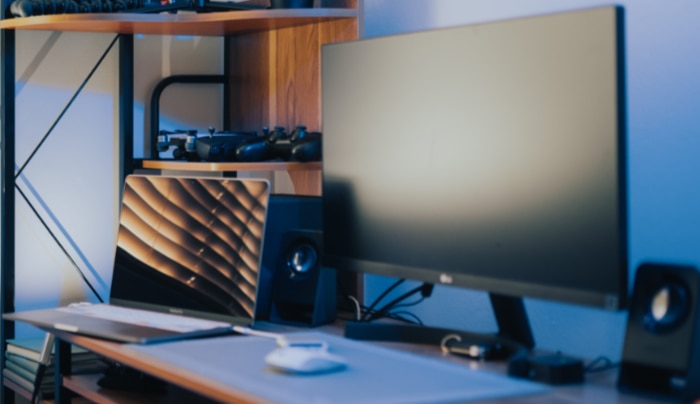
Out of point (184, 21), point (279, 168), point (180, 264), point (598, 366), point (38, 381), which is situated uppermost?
point (184, 21)

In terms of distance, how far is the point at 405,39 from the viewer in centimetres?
179

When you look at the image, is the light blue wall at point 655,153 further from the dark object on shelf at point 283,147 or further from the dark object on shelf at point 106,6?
the dark object on shelf at point 106,6

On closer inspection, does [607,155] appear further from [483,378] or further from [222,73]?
[222,73]

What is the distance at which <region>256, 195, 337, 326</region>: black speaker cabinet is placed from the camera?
6.66 feet

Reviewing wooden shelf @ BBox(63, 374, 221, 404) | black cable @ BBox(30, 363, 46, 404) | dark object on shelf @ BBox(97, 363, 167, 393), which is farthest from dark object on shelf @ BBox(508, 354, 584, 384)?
black cable @ BBox(30, 363, 46, 404)

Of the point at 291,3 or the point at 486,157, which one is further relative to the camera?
the point at 291,3

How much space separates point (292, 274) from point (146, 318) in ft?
0.96

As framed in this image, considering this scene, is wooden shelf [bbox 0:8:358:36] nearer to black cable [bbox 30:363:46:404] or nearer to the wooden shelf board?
the wooden shelf board

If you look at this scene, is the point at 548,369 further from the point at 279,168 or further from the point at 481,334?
the point at 279,168

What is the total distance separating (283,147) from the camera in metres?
2.26

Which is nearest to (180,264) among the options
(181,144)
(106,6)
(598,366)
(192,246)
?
(192,246)

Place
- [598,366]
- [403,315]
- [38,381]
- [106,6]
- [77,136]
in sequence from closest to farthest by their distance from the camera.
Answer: [598,366] < [403,315] < [38,381] < [106,6] < [77,136]

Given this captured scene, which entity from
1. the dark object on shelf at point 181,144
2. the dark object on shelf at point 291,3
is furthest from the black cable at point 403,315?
the dark object on shelf at point 291,3

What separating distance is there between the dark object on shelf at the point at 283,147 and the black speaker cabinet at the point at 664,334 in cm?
93
